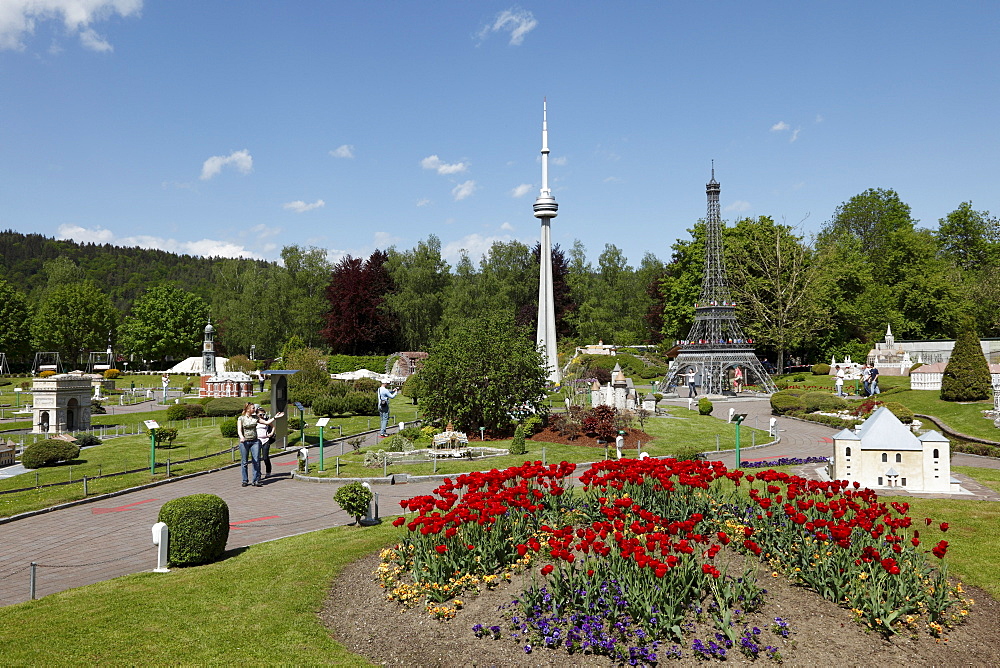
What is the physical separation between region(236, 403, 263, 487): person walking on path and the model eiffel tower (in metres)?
39.9

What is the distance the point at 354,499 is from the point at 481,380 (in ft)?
51.8

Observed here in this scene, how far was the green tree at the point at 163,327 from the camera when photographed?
86062 millimetres

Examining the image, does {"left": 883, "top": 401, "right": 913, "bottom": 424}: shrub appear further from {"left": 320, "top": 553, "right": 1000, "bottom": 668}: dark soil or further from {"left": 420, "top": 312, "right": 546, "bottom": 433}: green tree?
{"left": 320, "top": 553, "right": 1000, "bottom": 668}: dark soil

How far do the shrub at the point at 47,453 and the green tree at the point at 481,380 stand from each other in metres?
13.6

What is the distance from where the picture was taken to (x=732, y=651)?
7.82m

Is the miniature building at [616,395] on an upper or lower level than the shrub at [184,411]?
upper

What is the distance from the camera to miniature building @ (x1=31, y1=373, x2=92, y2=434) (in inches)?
1304

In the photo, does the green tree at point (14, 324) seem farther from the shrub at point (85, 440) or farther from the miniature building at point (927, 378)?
the miniature building at point (927, 378)

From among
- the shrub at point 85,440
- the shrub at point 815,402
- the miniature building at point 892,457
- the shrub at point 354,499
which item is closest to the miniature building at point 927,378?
the shrub at point 815,402

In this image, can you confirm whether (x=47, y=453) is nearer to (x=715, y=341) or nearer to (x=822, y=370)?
(x=715, y=341)

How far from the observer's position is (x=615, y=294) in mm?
97250

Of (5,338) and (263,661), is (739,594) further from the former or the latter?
(5,338)

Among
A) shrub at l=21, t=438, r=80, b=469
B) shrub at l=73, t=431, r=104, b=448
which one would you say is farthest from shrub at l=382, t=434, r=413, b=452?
shrub at l=73, t=431, r=104, b=448

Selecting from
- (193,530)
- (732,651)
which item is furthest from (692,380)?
(732,651)
